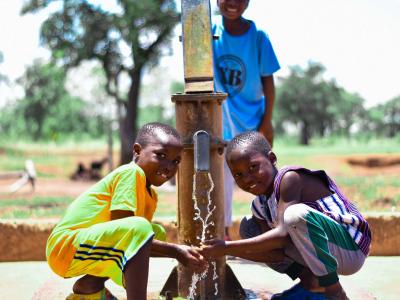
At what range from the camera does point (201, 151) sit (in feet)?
7.96

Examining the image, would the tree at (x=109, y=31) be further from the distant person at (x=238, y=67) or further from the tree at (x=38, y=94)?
the tree at (x=38, y=94)

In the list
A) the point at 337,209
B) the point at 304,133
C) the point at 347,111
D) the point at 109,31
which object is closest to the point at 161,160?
the point at 337,209

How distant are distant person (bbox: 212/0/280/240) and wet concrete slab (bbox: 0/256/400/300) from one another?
46 cm

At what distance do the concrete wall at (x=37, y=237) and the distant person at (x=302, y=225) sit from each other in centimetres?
155

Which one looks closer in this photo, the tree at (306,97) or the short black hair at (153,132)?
the short black hair at (153,132)

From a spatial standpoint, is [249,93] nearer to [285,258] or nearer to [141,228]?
[285,258]

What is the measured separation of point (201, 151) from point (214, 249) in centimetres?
41

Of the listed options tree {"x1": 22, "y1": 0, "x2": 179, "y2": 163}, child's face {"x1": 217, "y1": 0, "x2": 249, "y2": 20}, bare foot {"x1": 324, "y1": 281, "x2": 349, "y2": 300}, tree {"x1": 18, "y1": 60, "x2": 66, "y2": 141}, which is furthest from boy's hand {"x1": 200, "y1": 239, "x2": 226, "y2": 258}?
tree {"x1": 18, "y1": 60, "x2": 66, "y2": 141}

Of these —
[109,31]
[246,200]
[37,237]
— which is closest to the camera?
[37,237]

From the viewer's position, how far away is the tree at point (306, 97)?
38719 mm

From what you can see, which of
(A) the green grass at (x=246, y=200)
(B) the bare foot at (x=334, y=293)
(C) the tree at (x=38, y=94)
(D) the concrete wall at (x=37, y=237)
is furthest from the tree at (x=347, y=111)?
(B) the bare foot at (x=334, y=293)

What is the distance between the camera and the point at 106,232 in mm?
2166

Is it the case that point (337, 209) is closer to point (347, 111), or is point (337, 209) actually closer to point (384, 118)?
point (347, 111)

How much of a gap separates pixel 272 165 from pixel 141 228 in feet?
2.15
